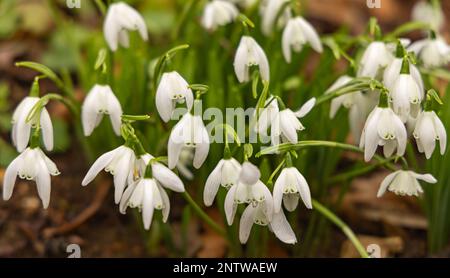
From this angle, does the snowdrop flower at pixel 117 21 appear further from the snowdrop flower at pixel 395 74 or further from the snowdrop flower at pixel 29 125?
the snowdrop flower at pixel 395 74

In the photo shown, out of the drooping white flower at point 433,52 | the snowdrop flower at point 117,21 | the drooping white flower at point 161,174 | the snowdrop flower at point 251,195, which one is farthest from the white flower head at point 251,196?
the drooping white flower at point 433,52

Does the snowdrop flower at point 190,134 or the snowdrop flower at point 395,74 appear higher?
the snowdrop flower at point 395,74

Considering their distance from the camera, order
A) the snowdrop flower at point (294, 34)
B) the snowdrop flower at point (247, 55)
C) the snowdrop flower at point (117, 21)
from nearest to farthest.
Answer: the snowdrop flower at point (247, 55) → the snowdrop flower at point (117, 21) → the snowdrop flower at point (294, 34)

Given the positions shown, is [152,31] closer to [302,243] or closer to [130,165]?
[302,243]

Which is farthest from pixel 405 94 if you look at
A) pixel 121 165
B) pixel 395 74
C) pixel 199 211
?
pixel 121 165

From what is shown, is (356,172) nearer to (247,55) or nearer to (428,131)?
(428,131)
